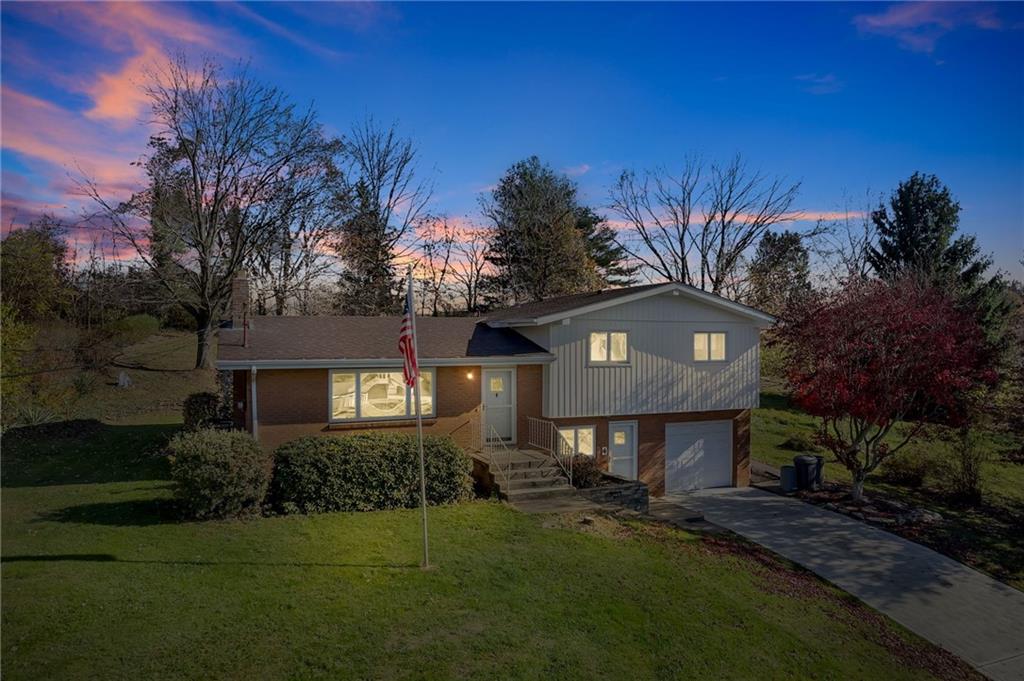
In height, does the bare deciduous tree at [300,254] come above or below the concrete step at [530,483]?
above

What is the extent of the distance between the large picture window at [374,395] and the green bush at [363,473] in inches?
51.7

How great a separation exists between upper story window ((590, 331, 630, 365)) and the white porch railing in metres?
2.44

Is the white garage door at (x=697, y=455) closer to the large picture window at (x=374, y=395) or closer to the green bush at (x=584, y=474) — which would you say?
the green bush at (x=584, y=474)

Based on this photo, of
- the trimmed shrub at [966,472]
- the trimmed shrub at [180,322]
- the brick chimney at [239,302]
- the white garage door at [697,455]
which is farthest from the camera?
the trimmed shrub at [180,322]

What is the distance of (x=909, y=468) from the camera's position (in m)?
22.0

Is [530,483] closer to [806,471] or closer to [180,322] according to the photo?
[806,471]

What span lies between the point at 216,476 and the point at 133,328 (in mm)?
26782

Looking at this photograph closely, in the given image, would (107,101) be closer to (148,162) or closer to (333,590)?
(333,590)

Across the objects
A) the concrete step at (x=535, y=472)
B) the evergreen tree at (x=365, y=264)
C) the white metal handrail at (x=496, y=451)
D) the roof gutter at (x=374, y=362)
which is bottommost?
the concrete step at (x=535, y=472)

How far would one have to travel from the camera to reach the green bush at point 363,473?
1313cm

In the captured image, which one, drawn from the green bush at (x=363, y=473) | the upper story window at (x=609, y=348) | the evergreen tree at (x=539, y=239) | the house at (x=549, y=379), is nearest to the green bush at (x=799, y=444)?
the house at (x=549, y=379)

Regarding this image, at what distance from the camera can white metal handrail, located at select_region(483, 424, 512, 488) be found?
15.7 meters

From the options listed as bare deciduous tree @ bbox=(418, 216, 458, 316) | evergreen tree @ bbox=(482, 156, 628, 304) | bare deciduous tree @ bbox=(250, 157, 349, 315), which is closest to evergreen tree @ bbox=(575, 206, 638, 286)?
evergreen tree @ bbox=(482, 156, 628, 304)

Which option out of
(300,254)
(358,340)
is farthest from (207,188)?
(358,340)
